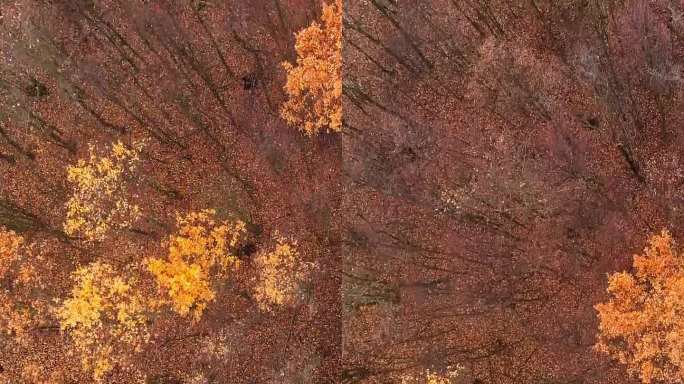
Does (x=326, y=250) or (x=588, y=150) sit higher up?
(x=588, y=150)

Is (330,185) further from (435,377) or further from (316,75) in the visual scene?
(435,377)

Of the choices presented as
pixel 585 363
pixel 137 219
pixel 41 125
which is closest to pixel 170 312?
pixel 137 219

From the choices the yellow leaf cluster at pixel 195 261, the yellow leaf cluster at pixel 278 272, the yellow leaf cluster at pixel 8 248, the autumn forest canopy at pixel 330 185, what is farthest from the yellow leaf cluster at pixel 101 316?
the yellow leaf cluster at pixel 278 272

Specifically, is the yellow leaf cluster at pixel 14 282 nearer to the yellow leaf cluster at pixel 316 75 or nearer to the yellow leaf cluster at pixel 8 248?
the yellow leaf cluster at pixel 8 248

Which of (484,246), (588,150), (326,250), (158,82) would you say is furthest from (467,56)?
(158,82)

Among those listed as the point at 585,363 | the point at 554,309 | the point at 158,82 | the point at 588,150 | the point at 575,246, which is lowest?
the point at 585,363

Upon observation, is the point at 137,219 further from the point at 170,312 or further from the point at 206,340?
the point at 206,340
